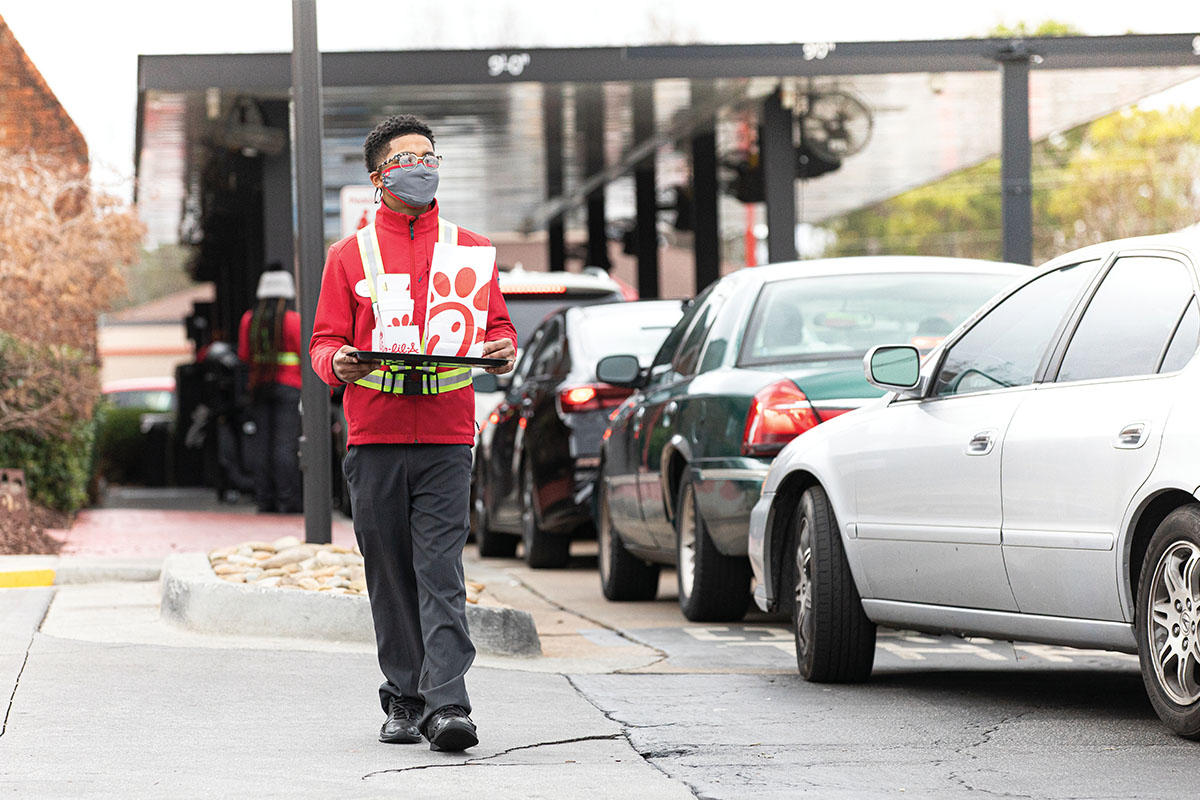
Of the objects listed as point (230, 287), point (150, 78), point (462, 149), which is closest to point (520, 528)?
point (150, 78)

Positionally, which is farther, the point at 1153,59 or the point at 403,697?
the point at 1153,59

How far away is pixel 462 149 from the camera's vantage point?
904 inches

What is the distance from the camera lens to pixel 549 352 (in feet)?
42.4

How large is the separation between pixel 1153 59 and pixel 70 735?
1326 cm

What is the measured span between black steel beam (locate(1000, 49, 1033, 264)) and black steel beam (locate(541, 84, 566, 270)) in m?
3.98

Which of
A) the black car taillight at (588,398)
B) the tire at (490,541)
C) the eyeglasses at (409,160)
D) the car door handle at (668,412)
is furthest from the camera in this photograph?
the tire at (490,541)

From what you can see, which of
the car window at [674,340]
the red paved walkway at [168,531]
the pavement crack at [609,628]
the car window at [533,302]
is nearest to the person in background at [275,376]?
the red paved walkway at [168,531]

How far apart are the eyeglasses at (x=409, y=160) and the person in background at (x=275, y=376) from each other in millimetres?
10561

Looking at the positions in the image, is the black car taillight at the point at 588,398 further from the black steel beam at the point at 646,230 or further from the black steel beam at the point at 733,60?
the black steel beam at the point at 646,230

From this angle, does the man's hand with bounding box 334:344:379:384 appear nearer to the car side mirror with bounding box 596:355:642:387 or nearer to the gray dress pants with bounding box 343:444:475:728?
the gray dress pants with bounding box 343:444:475:728

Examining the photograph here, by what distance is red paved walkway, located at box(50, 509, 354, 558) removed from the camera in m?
12.9

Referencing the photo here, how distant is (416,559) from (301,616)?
2.52m

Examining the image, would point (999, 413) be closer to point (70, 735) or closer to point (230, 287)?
point (70, 735)

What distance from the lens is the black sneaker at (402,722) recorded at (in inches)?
224
